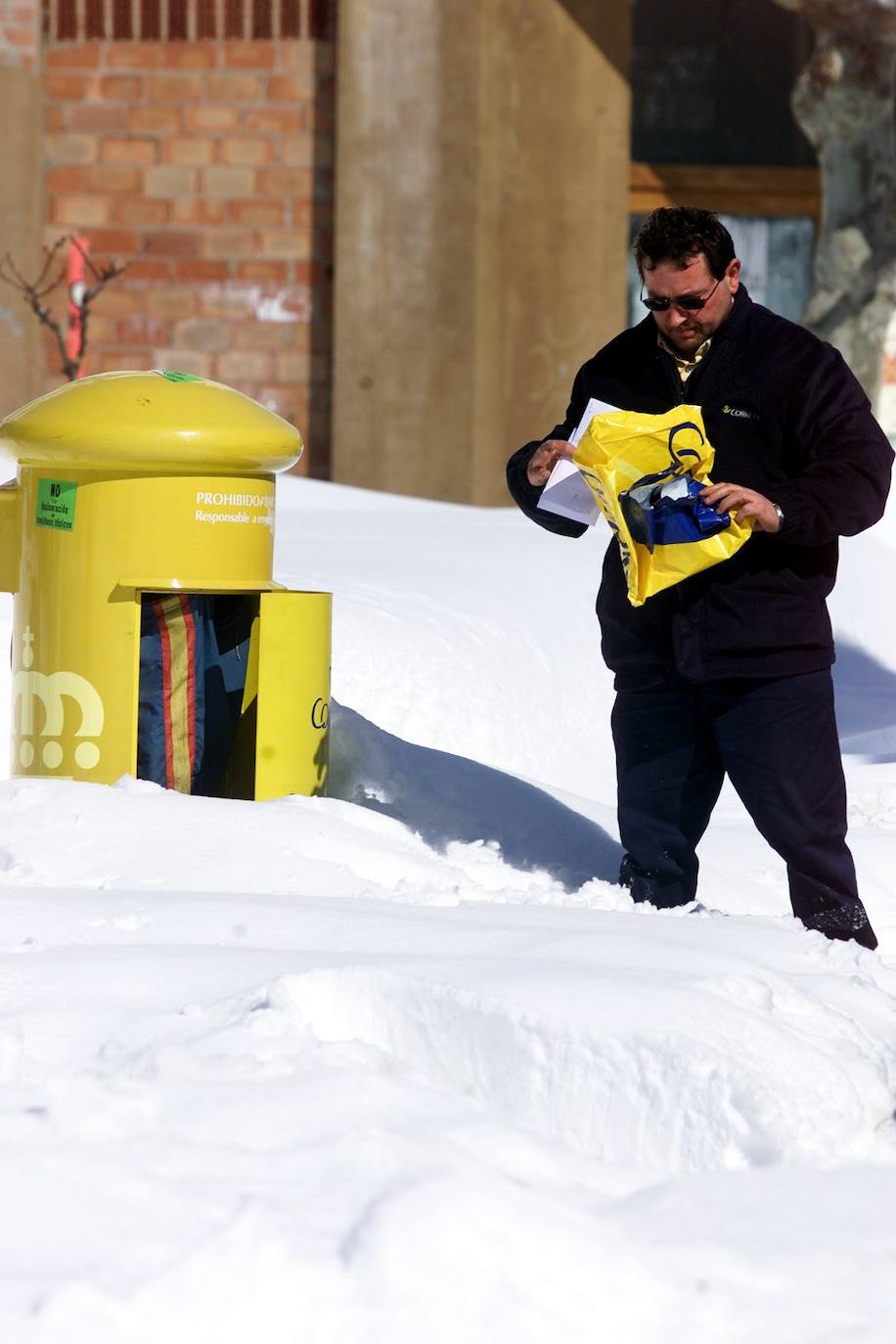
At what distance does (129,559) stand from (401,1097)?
1665mm

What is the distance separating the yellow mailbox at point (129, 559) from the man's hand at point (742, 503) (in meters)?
0.98

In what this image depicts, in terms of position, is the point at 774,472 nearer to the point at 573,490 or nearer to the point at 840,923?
the point at 573,490

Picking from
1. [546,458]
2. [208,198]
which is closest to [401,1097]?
[546,458]

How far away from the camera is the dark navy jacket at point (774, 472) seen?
Result: 2896 millimetres

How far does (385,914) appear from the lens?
8.63 feet

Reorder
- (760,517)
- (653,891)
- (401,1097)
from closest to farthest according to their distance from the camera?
(401,1097) < (760,517) < (653,891)

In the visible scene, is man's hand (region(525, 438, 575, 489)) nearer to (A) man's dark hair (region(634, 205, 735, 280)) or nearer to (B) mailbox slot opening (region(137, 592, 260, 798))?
(A) man's dark hair (region(634, 205, 735, 280))

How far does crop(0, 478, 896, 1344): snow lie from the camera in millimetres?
1619

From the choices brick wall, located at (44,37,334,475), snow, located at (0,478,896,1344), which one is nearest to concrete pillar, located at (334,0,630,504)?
brick wall, located at (44,37,334,475)

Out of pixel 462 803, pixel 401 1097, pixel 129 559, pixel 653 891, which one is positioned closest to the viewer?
pixel 401 1097

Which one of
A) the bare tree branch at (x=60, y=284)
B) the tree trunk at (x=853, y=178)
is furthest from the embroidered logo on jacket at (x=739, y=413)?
the tree trunk at (x=853, y=178)

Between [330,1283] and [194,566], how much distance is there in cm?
199

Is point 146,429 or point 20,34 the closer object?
point 146,429

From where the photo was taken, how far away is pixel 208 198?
1034 centimetres
